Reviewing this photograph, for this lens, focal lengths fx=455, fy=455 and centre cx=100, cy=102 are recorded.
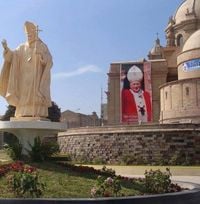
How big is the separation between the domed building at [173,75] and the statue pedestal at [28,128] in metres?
29.9

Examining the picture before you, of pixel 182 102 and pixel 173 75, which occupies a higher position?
pixel 173 75

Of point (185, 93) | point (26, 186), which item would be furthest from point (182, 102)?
point (26, 186)

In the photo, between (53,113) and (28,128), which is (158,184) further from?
(53,113)

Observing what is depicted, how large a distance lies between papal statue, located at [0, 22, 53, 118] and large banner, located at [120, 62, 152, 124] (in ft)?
136

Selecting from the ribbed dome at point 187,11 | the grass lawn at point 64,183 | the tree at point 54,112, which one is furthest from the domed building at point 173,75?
the grass lawn at point 64,183

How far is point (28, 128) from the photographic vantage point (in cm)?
1591

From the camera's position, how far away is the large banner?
193ft

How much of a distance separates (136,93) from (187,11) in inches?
771

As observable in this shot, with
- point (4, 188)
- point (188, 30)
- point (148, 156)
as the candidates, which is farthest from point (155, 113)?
point (4, 188)

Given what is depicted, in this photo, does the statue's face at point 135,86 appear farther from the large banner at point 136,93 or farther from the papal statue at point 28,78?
the papal statue at point 28,78

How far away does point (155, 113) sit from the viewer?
6141cm

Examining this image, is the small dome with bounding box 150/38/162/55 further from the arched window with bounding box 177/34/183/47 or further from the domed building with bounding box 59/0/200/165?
the arched window with bounding box 177/34/183/47

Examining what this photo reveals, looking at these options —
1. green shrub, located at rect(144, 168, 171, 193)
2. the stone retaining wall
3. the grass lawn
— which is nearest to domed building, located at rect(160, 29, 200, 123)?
the stone retaining wall

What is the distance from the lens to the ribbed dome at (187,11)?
69938mm
